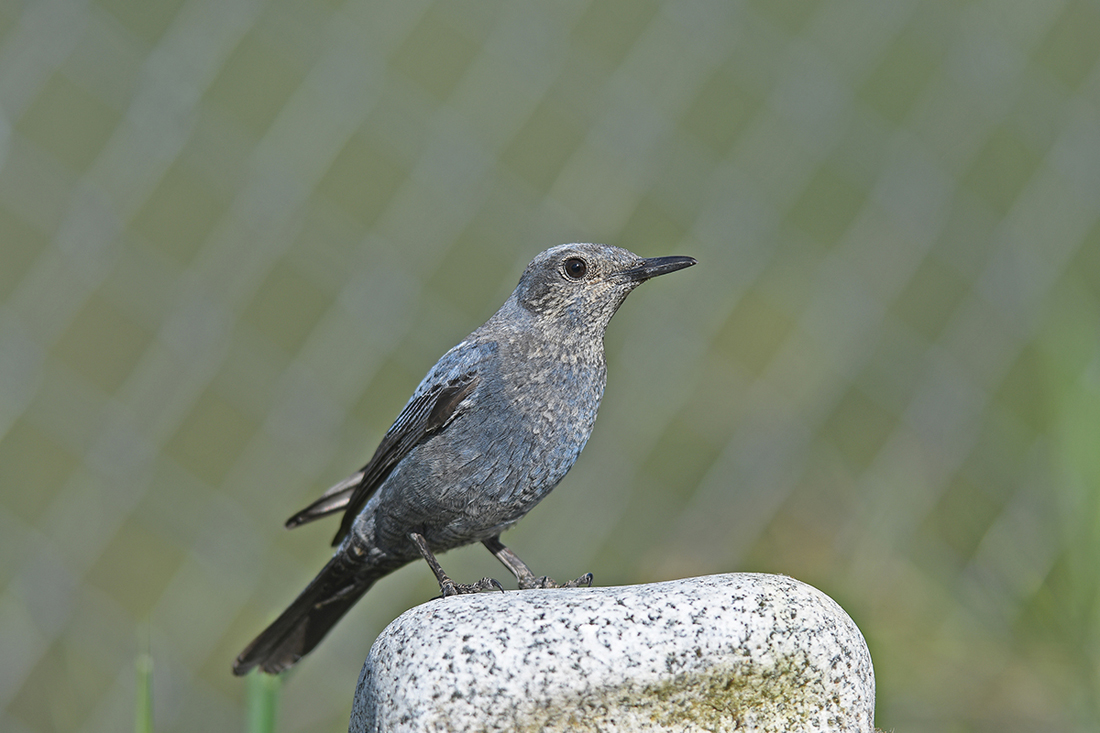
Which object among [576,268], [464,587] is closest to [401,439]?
[464,587]

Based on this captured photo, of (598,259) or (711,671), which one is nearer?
(711,671)

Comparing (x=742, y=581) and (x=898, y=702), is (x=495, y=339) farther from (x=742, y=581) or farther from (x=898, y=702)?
(x=898, y=702)

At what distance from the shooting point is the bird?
2.50 metres

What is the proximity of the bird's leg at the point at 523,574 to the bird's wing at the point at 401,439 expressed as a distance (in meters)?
0.35

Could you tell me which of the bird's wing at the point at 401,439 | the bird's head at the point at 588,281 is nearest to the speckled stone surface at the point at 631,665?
the bird's wing at the point at 401,439

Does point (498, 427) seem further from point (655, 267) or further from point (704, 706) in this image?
point (704, 706)

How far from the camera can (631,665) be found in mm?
1774

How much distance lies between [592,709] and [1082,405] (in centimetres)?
267

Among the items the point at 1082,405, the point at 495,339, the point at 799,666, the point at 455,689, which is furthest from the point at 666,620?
the point at 1082,405

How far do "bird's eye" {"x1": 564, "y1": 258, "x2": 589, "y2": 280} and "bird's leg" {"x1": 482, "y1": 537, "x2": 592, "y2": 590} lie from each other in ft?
2.50

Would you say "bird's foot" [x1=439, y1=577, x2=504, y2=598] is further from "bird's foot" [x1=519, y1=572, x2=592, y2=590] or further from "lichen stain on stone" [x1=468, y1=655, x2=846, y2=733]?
"lichen stain on stone" [x1=468, y1=655, x2=846, y2=733]

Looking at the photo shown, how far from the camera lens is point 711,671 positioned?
5.91 feet

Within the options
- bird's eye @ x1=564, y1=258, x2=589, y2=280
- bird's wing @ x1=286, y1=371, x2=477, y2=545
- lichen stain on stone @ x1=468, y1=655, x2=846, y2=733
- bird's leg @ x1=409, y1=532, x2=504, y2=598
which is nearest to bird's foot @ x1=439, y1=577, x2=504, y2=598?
bird's leg @ x1=409, y1=532, x2=504, y2=598

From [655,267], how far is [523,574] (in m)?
0.88
